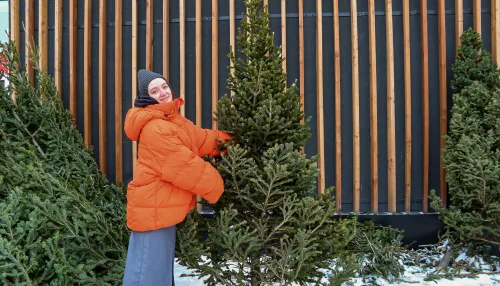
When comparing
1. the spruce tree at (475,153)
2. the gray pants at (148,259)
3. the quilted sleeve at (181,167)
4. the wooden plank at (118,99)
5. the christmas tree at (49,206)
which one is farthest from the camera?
the wooden plank at (118,99)

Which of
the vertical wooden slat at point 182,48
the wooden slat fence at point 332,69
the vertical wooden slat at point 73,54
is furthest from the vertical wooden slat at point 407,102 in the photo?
the vertical wooden slat at point 73,54

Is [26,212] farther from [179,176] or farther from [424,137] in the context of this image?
[424,137]

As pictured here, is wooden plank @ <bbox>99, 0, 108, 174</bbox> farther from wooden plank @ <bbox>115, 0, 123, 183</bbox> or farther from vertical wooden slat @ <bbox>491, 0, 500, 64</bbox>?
vertical wooden slat @ <bbox>491, 0, 500, 64</bbox>

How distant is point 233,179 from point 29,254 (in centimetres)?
161

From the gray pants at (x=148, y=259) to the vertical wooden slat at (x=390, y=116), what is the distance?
3.38 meters

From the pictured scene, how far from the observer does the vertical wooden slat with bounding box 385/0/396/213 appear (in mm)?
4551

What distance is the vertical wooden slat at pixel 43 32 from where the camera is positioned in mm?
4992

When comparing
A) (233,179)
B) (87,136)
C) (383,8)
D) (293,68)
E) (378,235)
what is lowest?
(378,235)

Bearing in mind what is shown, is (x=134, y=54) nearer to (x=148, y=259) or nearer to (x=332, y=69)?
(x=332, y=69)

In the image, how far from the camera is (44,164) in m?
3.36

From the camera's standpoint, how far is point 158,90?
7.50 ft

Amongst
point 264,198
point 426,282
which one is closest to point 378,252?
point 426,282

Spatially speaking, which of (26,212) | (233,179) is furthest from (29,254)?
(233,179)

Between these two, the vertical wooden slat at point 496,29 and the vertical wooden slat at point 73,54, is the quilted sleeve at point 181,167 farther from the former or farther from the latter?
the vertical wooden slat at point 496,29
